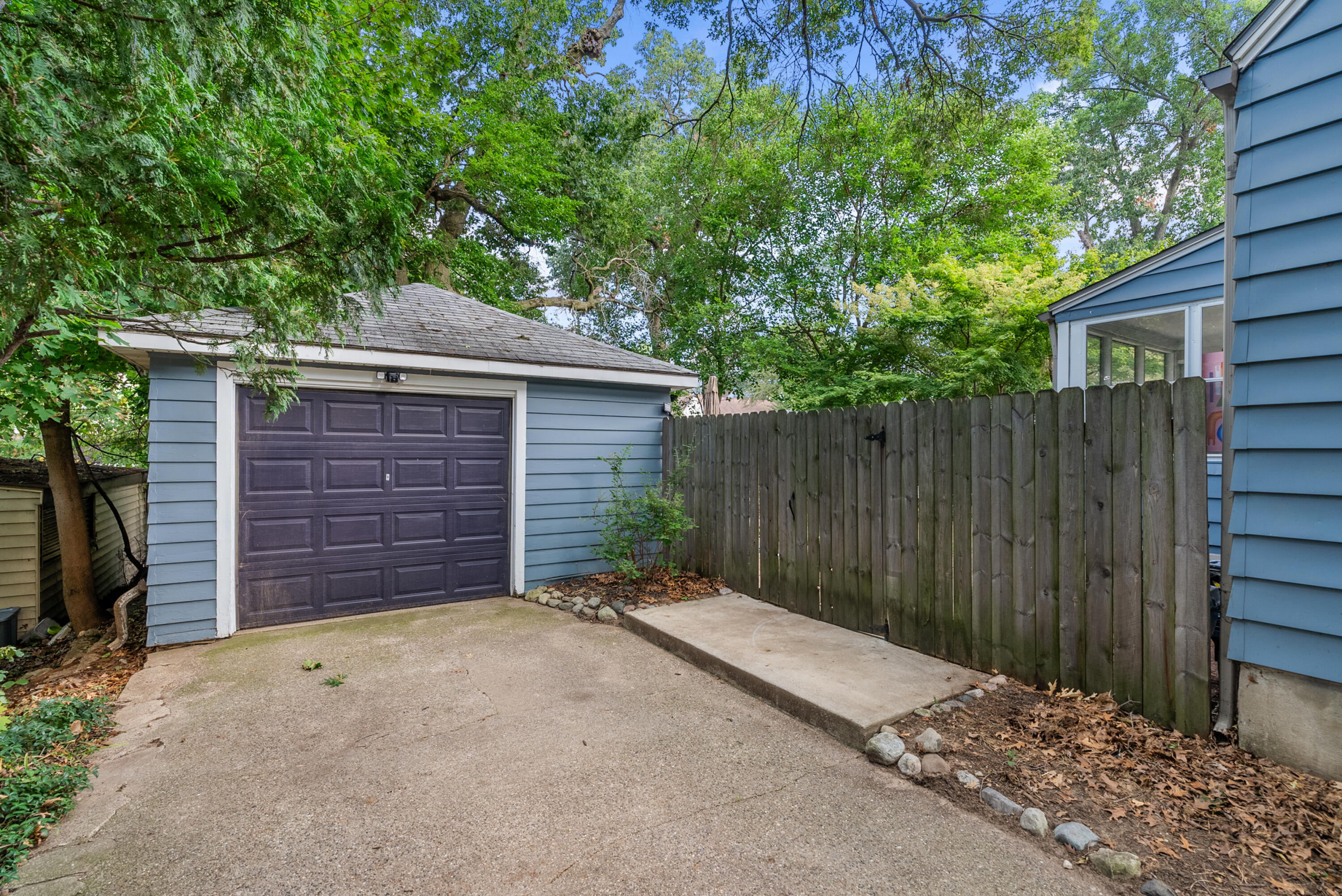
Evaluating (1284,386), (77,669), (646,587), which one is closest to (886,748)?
(1284,386)

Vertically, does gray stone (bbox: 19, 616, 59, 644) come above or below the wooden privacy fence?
below

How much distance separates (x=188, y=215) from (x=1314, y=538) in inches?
162

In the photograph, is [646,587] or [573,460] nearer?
[646,587]

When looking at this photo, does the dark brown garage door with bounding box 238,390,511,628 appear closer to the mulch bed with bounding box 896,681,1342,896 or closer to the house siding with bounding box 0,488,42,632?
the house siding with bounding box 0,488,42,632

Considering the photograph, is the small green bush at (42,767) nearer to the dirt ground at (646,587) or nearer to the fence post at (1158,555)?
the dirt ground at (646,587)

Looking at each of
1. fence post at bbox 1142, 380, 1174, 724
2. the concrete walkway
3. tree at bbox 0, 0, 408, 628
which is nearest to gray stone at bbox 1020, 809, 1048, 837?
the concrete walkway

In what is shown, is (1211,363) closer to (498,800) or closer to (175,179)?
(498,800)

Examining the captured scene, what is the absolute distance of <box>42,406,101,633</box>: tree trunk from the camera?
504cm

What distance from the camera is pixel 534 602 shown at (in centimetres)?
523

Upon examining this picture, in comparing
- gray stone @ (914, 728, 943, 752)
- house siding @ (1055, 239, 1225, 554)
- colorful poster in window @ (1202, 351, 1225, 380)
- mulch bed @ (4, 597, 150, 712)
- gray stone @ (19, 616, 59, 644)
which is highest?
house siding @ (1055, 239, 1225, 554)

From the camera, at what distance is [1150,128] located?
15.2 meters

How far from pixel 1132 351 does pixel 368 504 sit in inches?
282

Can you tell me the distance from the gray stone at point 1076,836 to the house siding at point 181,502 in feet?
16.8

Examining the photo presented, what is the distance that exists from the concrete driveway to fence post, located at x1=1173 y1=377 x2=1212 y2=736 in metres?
1.09
